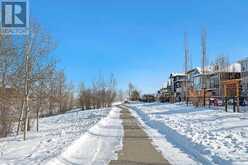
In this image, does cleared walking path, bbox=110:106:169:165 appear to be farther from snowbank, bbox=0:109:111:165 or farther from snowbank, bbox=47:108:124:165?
snowbank, bbox=0:109:111:165

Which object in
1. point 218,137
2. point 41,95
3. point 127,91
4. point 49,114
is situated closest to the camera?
point 218,137

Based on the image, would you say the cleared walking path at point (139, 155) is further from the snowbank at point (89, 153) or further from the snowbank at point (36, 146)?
the snowbank at point (36, 146)

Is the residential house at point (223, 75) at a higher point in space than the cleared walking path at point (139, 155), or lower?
higher

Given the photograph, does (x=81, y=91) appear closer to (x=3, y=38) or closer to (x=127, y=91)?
(x=3, y=38)

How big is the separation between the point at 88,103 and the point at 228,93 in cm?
3859

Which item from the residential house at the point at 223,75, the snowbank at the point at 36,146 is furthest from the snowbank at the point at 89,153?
the residential house at the point at 223,75

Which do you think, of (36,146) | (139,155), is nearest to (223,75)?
(36,146)

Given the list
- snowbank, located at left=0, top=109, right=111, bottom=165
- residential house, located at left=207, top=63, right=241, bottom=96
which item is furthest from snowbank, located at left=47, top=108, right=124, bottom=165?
residential house, located at left=207, top=63, right=241, bottom=96

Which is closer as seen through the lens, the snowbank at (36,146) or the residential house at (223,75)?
the snowbank at (36,146)

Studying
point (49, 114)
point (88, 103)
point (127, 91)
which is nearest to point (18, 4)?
point (49, 114)

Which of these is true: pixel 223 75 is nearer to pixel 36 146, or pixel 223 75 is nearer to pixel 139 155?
pixel 36 146

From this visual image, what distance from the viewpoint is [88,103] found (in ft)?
225

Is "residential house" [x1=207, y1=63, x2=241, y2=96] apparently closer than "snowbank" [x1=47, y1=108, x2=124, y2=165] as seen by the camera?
No

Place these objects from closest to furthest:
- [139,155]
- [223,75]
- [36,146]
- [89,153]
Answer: [139,155] < [89,153] < [36,146] < [223,75]
